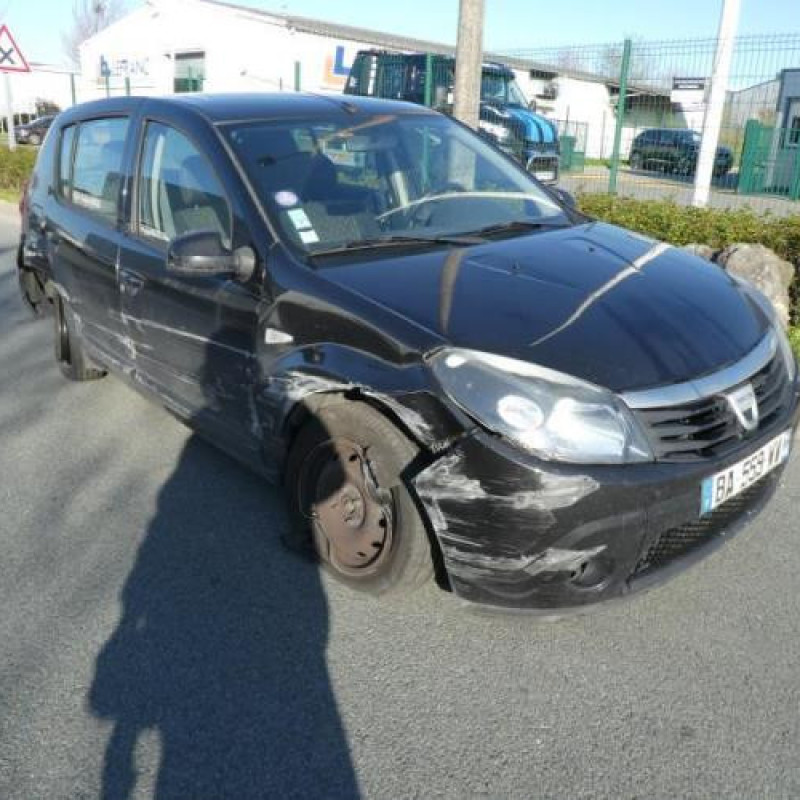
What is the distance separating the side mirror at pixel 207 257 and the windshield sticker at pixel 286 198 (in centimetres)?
25

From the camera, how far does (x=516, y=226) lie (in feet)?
11.5

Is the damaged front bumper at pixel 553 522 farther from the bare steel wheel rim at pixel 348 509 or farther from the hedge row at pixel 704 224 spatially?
the hedge row at pixel 704 224

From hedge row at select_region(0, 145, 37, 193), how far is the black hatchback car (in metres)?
12.9

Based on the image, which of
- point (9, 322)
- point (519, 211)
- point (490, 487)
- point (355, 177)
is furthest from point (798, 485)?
point (9, 322)

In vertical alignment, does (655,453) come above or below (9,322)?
above

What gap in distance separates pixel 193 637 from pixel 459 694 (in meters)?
0.92

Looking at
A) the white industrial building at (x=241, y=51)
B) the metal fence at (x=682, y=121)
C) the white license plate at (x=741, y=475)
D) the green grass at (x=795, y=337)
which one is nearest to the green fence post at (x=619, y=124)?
the metal fence at (x=682, y=121)

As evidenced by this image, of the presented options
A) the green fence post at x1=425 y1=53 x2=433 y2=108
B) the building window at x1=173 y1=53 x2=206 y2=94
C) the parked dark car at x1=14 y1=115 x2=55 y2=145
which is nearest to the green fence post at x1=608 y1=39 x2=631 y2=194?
the green fence post at x1=425 y1=53 x2=433 y2=108

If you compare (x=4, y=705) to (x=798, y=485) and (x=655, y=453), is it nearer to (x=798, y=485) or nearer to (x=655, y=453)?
(x=655, y=453)

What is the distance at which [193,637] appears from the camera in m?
2.69

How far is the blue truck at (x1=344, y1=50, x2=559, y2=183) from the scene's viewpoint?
12516mm

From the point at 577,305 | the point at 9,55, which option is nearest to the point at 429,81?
the point at 9,55

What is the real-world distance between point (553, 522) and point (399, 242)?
140 cm

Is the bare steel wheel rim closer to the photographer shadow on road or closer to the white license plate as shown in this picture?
the photographer shadow on road
